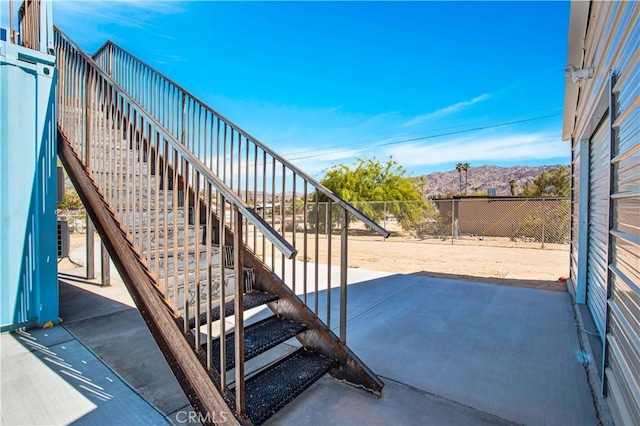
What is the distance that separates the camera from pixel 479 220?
14.2 meters

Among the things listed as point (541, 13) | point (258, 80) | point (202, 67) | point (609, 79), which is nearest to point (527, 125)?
point (541, 13)

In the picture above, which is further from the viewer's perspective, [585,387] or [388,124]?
[388,124]

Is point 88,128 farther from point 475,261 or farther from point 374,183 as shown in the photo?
point 374,183

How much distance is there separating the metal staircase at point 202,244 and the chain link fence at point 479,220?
31.1ft

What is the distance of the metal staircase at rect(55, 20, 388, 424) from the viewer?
146 cm

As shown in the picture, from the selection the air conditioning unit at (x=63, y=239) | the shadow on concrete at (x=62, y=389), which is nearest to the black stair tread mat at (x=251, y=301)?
the shadow on concrete at (x=62, y=389)

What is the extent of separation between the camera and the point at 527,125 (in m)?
17.4

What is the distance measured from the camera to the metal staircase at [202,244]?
146 cm

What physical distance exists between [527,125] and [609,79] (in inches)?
736

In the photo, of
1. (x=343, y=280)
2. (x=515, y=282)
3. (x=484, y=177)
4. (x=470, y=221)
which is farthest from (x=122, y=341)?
(x=484, y=177)

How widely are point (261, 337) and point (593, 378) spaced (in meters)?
2.28

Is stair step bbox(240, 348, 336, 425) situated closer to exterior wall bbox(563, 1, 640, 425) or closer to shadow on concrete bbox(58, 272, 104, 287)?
exterior wall bbox(563, 1, 640, 425)

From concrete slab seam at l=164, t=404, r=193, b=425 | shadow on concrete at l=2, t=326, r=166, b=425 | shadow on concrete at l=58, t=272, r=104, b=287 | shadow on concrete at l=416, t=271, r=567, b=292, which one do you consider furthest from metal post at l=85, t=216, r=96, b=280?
shadow on concrete at l=416, t=271, r=567, b=292

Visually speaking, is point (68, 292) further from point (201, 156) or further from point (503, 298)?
point (503, 298)
